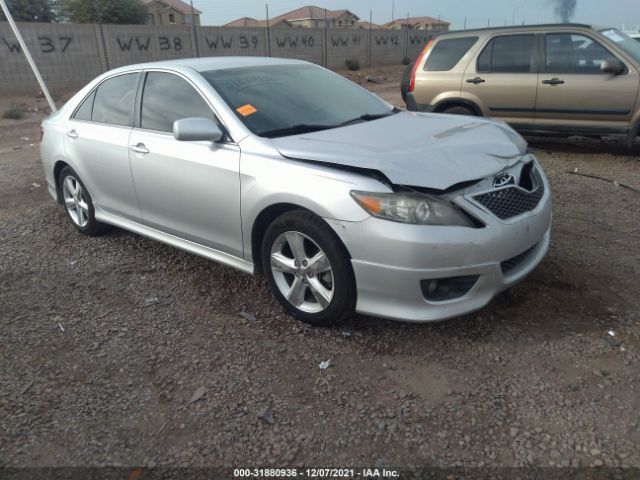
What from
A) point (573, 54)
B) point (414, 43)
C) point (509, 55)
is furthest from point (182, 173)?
point (414, 43)

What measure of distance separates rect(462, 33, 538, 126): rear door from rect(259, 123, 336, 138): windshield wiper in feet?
15.3

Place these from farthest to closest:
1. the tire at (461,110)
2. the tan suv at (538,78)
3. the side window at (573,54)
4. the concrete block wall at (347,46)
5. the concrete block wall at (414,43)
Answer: the concrete block wall at (414,43) → the concrete block wall at (347,46) → the tire at (461,110) → the side window at (573,54) → the tan suv at (538,78)

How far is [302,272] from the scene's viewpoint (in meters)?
3.14

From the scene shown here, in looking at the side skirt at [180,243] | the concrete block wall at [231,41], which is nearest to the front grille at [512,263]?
the side skirt at [180,243]

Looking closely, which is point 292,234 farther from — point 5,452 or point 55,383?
point 5,452

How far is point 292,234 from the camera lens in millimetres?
3109

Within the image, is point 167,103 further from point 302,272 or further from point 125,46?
point 125,46

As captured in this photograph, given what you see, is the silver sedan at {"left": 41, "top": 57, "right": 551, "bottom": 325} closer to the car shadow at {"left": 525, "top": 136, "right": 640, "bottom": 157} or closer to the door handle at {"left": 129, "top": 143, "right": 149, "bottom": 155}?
the door handle at {"left": 129, "top": 143, "right": 149, "bottom": 155}

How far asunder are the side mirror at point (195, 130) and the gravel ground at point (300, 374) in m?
1.12

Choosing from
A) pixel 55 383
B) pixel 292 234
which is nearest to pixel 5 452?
pixel 55 383

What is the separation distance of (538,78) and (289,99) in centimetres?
486

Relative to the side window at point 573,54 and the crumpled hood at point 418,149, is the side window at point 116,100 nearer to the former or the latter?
the crumpled hood at point 418,149

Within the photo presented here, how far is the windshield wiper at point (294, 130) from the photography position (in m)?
3.38

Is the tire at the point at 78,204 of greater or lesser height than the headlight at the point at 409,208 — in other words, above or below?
below
